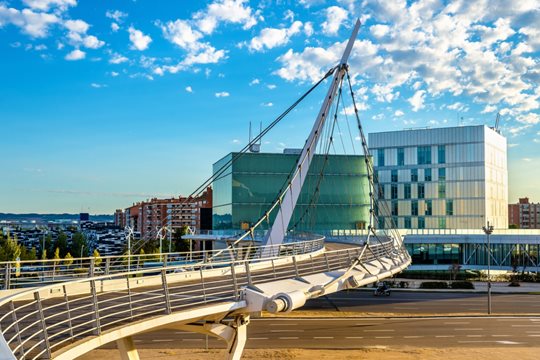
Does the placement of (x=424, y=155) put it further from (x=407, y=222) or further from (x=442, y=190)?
(x=407, y=222)

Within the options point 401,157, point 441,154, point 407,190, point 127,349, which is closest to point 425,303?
point 127,349

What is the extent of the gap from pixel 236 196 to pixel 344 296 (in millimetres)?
24869

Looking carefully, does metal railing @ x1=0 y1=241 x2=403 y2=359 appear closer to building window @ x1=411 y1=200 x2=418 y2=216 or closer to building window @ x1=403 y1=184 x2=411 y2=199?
building window @ x1=411 y1=200 x2=418 y2=216

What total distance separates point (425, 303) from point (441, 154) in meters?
47.9

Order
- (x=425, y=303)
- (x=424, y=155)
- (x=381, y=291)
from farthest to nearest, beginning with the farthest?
(x=424, y=155) < (x=381, y=291) < (x=425, y=303)

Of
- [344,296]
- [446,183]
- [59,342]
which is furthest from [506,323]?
[446,183]

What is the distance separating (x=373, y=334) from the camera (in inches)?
1225

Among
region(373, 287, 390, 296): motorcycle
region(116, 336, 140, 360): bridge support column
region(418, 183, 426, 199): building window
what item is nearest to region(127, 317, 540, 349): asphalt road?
region(373, 287, 390, 296): motorcycle

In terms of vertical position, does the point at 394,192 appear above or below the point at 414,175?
below

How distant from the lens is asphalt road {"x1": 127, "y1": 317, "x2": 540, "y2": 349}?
28500 mm

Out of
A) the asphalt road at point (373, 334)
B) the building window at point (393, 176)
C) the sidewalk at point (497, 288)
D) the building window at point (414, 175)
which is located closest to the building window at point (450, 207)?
the building window at point (414, 175)

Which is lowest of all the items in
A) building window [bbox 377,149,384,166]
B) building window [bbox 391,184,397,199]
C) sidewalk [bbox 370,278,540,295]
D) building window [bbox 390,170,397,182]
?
sidewalk [bbox 370,278,540,295]

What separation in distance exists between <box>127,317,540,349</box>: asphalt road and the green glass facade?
106 ft

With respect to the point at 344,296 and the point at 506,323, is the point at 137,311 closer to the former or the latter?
the point at 506,323
